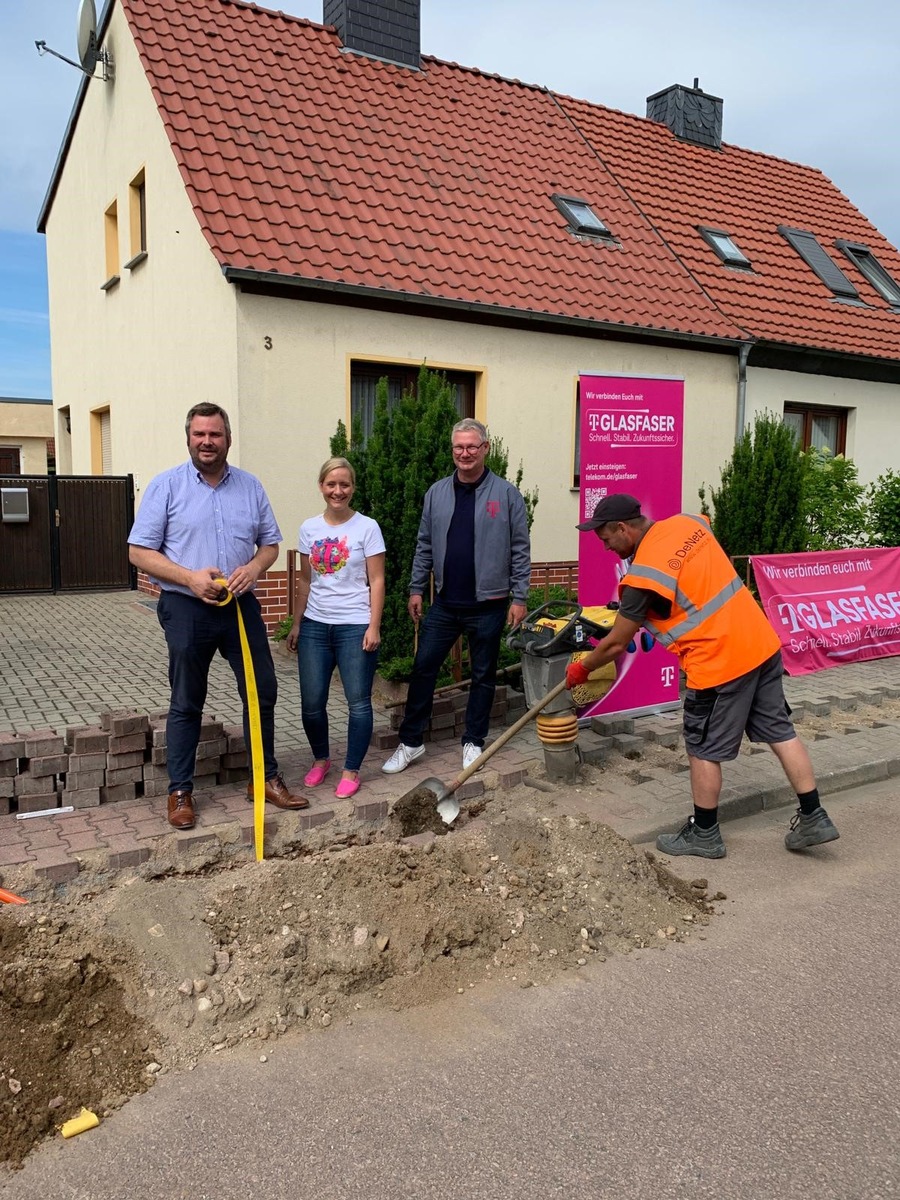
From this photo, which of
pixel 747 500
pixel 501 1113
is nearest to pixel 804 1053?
pixel 501 1113

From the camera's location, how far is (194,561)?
15.5 ft

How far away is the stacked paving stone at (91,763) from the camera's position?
4922 millimetres

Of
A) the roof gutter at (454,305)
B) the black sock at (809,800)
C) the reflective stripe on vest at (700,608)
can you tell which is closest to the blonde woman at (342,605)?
the reflective stripe on vest at (700,608)

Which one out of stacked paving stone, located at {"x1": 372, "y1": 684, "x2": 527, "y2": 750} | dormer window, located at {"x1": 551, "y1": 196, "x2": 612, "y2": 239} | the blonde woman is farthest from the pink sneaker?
dormer window, located at {"x1": 551, "y1": 196, "x2": 612, "y2": 239}

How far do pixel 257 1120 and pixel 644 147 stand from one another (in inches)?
650

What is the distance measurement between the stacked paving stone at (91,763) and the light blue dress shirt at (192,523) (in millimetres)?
897

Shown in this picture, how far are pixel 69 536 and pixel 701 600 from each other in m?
10.8

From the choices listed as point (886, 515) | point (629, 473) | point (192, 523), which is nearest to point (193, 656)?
point (192, 523)

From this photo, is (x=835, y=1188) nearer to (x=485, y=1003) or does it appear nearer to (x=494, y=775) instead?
(x=485, y=1003)

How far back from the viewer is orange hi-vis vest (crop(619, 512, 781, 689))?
455 cm

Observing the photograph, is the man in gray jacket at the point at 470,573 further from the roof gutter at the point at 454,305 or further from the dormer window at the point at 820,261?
the dormer window at the point at 820,261

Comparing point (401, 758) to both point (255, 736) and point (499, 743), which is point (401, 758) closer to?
point (499, 743)

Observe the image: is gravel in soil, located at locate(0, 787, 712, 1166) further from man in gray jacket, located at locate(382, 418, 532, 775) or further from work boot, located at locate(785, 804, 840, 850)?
man in gray jacket, located at locate(382, 418, 532, 775)

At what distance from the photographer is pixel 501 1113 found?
9.34 feet
